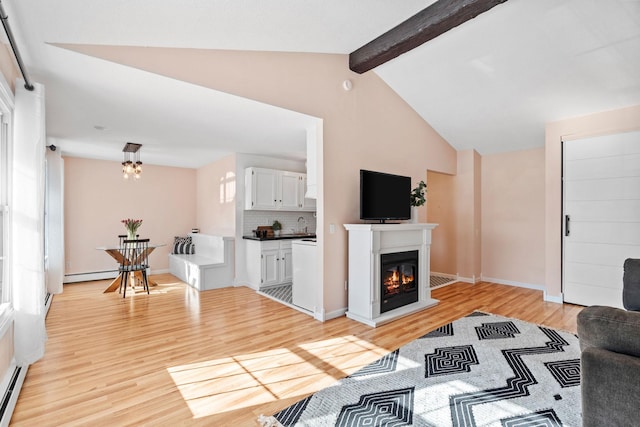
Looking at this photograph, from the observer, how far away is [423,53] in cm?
395

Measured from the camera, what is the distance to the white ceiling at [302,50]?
7.43 feet

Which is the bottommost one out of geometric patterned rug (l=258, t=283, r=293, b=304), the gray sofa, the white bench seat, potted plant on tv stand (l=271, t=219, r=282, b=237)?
geometric patterned rug (l=258, t=283, r=293, b=304)

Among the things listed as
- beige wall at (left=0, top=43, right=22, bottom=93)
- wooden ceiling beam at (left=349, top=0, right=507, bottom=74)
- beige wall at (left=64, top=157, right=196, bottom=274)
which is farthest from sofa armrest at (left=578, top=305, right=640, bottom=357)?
beige wall at (left=64, top=157, right=196, bottom=274)

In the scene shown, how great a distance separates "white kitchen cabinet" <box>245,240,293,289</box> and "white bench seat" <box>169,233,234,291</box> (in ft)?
1.20

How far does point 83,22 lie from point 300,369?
296 centimetres

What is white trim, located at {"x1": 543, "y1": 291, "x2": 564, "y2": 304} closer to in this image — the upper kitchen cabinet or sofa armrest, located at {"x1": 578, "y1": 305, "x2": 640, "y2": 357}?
sofa armrest, located at {"x1": 578, "y1": 305, "x2": 640, "y2": 357}

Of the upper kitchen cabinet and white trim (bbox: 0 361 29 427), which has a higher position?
the upper kitchen cabinet

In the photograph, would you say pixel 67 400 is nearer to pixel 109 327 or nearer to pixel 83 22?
pixel 109 327

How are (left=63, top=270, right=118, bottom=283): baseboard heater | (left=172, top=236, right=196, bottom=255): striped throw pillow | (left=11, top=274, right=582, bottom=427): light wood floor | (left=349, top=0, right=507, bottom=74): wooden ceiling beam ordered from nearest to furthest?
(left=11, top=274, right=582, bottom=427): light wood floor < (left=349, top=0, right=507, bottom=74): wooden ceiling beam < (left=63, top=270, right=118, bottom=283): baseboard heater < (left=172, top=236, right=196, bottom=255): striped throw pillow

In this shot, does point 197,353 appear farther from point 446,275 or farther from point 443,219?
point 443,219

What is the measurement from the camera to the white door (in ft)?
13.3

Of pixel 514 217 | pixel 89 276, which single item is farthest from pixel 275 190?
pixel 514 217

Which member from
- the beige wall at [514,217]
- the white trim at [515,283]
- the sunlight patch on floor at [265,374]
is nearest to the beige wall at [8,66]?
the sunlight patch on floor at [265,374]

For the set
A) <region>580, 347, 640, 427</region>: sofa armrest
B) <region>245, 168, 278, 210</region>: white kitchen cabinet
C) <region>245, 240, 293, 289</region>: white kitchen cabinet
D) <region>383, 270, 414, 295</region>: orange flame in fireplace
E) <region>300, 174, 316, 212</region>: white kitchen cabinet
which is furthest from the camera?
<region>300, 174, 316, 212</region>: white kitchen cabinet
